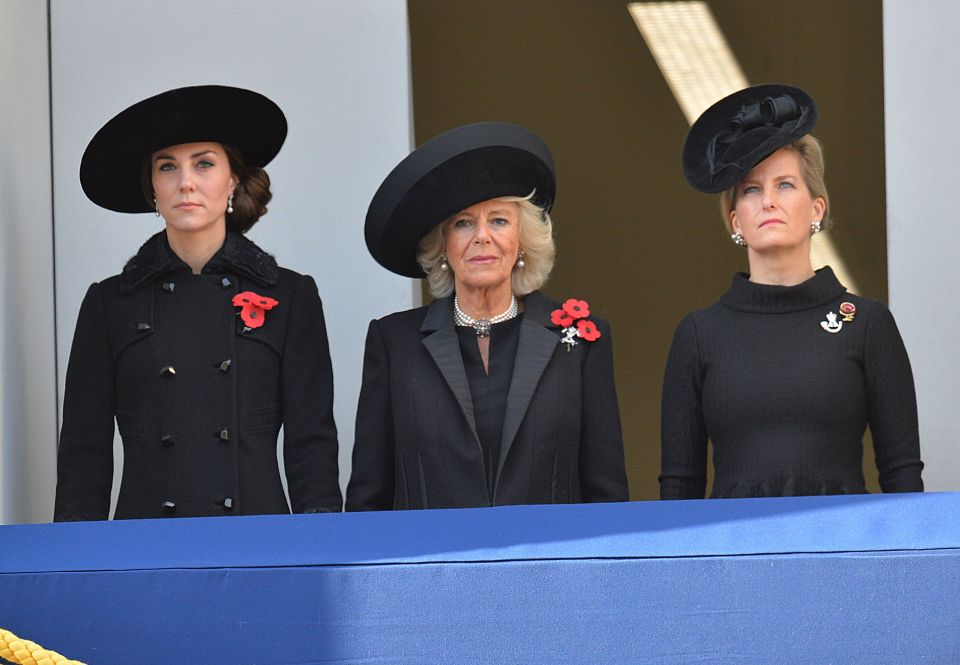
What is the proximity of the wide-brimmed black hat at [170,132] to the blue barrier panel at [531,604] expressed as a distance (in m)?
1.47

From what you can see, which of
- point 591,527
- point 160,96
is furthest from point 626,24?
point 591,527

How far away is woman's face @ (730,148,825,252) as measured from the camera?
362 centimetres

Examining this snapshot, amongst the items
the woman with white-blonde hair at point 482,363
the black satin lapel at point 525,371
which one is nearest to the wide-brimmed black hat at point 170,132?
the woman with white-blonde hair at point 482,363

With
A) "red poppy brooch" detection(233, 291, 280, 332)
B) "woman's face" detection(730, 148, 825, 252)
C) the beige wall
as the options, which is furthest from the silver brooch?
the beige wall

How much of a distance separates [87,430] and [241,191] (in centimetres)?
66

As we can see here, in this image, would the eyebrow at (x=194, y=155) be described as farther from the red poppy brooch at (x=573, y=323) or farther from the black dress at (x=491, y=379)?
the red poppy brooch at (x=573, y=323)

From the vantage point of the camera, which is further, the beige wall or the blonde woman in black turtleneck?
the beige wall

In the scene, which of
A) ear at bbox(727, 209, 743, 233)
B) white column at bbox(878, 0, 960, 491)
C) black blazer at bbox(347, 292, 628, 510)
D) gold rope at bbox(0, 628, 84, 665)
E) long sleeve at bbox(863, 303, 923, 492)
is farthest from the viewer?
white column at bbox(878, 0, 960, 491)

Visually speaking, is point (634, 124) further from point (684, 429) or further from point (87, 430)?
point (87, 430)

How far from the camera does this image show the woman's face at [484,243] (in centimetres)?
369

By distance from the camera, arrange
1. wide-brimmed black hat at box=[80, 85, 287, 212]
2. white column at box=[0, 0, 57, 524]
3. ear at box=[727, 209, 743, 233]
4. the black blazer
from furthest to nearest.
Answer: white column at box=[0, 0, 57, 524], wide-brimmed black hat at box=[80, 85, 287, 212], ear at box=[727, 209, 743, 233], the black blazer

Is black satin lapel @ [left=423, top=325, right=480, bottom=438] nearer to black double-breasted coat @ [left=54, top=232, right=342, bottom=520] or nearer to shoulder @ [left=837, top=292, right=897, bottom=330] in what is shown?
black double-breasted coat @ [left=54, top=232, right=342, bottom=520]

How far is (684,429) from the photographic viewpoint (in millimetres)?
3617

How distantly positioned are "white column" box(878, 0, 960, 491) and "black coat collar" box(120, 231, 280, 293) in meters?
1.87
